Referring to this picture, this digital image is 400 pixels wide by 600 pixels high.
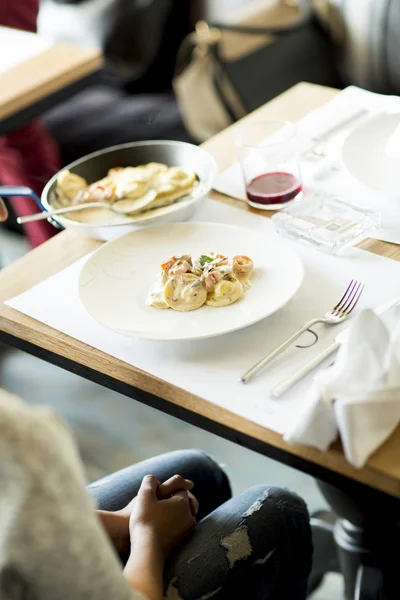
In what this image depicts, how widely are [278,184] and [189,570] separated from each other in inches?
21.5

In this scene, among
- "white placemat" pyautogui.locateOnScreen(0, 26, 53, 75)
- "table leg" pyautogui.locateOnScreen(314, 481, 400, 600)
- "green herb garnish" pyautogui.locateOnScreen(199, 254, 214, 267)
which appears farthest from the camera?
"white placemat" pyautogui.locateOnScreen(0, 26, 53, 75)

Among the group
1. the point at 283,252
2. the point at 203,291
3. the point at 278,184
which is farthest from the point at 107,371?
the point at 278,184

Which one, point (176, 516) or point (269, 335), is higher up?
point (269, 335)

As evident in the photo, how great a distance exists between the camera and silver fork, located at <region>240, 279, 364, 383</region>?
88cm

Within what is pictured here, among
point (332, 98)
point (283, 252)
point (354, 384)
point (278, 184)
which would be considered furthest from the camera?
point (332, 98)

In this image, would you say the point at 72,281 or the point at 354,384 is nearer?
the point at 354,384

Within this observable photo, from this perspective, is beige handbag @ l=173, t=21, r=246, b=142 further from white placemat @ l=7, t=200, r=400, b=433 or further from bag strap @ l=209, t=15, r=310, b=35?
white placemat @ l=7, t=200, r=400, b=433

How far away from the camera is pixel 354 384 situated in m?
0.77

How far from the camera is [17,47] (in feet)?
6.27

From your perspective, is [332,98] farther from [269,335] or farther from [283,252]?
[269,335]

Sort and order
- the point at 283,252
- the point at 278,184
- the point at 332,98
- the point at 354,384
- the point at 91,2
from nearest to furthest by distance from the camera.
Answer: the point at 354,384 < the point at 283,252 < the point at 278,184 < the point at 332,98 < the point at 91,2

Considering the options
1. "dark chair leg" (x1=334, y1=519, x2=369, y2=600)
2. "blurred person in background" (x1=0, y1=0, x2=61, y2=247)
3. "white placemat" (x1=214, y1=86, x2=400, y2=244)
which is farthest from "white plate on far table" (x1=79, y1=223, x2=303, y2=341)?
"blurred person in background" (x1=0, y1=0, x2=61, y2=247)

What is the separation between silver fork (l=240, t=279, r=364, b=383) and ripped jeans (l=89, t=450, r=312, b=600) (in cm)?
19

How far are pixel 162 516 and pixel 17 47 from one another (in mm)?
1343
